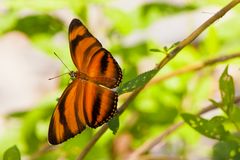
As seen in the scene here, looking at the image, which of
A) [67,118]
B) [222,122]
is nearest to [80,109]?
[67,118]

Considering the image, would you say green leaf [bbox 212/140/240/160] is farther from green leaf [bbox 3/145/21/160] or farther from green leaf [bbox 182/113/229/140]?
green leaf [bbox 3/145/21/160]

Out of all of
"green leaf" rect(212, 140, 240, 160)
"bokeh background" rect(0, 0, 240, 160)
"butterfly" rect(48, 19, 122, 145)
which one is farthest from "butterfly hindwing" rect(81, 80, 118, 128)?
"bokeh background" rect(0, 0, 240, 160)

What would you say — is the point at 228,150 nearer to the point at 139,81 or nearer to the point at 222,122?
the point at 222,122

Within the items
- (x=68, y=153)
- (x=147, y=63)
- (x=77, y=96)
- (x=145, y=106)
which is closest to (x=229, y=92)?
(x=77, y=96)

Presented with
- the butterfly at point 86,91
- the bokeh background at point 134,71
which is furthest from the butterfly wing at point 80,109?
the bokeh background at point 134,71

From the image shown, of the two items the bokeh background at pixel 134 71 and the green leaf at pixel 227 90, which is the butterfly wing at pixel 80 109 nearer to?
the green leaf at pixel 227 90

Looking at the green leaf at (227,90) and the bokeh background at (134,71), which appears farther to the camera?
the bokeh background at (134,71)
